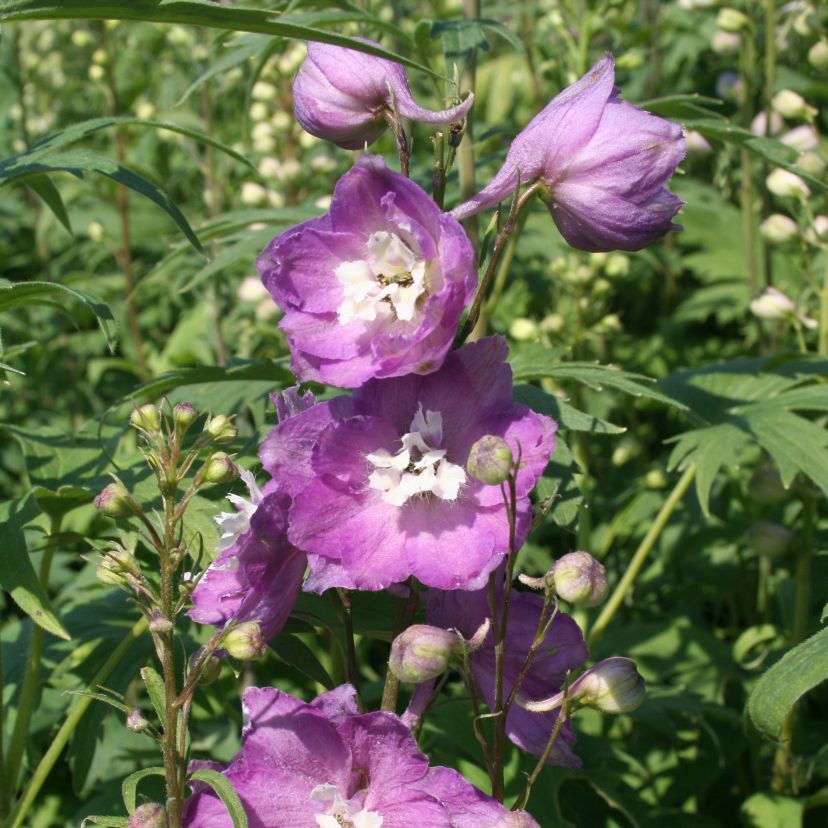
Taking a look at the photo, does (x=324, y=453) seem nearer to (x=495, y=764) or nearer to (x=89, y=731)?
(x=495, y=764)

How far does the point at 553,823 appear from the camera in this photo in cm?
158

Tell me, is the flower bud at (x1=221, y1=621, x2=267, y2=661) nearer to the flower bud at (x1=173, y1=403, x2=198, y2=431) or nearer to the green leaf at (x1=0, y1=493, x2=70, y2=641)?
the flower bud at (x1=173, y1=403, x2=198, y2=431)

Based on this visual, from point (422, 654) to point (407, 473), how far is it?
0.19 meters

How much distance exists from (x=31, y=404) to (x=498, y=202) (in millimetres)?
3298

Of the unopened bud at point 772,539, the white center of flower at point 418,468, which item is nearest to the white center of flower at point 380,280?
the white center of flower at point 418,468

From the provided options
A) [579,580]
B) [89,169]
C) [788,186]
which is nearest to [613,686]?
[579,580]

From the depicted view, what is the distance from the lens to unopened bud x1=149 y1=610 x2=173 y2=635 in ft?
3.17

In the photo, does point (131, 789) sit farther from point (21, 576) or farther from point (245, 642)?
point (21, 576)

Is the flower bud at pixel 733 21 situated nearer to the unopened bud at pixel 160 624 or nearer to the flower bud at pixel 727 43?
the flower bud at pixel 727 43

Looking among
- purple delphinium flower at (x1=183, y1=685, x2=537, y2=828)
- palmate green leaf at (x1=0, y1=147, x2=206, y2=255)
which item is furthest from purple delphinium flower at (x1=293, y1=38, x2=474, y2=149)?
purple delphinium flower at (x1=183, y1=685, x2=537, y2=828)

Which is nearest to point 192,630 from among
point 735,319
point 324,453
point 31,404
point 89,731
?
point 89,731

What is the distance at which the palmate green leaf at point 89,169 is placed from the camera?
1430 millimetres

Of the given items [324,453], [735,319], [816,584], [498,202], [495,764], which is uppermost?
[498,202]

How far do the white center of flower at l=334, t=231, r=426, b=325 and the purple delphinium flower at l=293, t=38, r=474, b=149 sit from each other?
0.17 m
